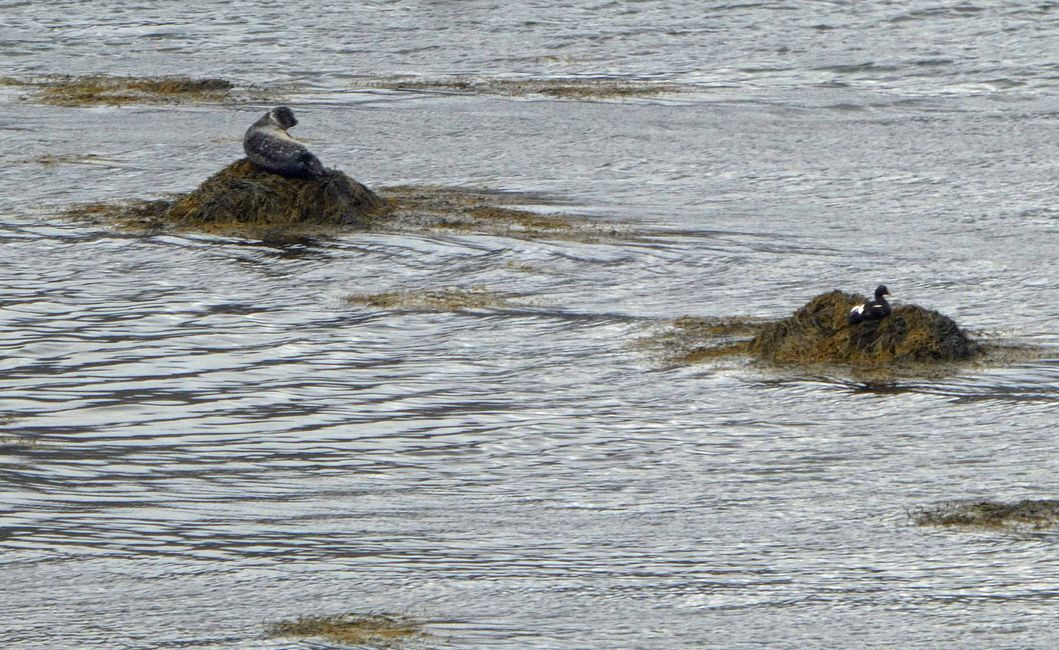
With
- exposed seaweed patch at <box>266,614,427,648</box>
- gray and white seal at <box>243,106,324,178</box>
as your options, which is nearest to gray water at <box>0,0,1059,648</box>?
exposed seaweed patch at <box>266,614,427,648</box>

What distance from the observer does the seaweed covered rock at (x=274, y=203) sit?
1902 centimetres

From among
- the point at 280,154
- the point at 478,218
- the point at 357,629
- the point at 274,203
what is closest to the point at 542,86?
the point at 280,154

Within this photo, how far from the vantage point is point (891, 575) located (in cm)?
968

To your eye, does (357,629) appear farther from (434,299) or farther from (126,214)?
(126,214)

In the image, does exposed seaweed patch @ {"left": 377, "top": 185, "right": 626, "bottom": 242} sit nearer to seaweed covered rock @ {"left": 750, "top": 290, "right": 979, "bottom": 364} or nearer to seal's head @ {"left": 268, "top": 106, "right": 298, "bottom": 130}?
seal's head @ {"left": 268, "top": 106, "right": 298, "bottom": 130}

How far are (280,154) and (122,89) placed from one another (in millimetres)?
8860

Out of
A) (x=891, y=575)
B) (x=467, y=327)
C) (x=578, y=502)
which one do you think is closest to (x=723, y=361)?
(x=467, y=327)

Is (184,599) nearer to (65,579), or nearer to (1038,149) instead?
(65,579)

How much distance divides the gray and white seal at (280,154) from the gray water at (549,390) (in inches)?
50.3

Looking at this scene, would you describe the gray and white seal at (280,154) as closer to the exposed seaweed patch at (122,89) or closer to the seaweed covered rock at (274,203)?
the seaweed covered rock at (274,203)

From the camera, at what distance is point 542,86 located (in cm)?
2683

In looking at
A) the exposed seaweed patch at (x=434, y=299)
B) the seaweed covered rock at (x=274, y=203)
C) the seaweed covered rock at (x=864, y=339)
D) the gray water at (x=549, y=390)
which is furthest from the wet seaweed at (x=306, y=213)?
the seaweed covered rock at (x=864, y=339)

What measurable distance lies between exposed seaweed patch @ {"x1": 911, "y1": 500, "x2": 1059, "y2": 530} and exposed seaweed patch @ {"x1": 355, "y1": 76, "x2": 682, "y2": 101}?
15.5m

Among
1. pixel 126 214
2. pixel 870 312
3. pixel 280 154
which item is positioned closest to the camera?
pixel 870 312
